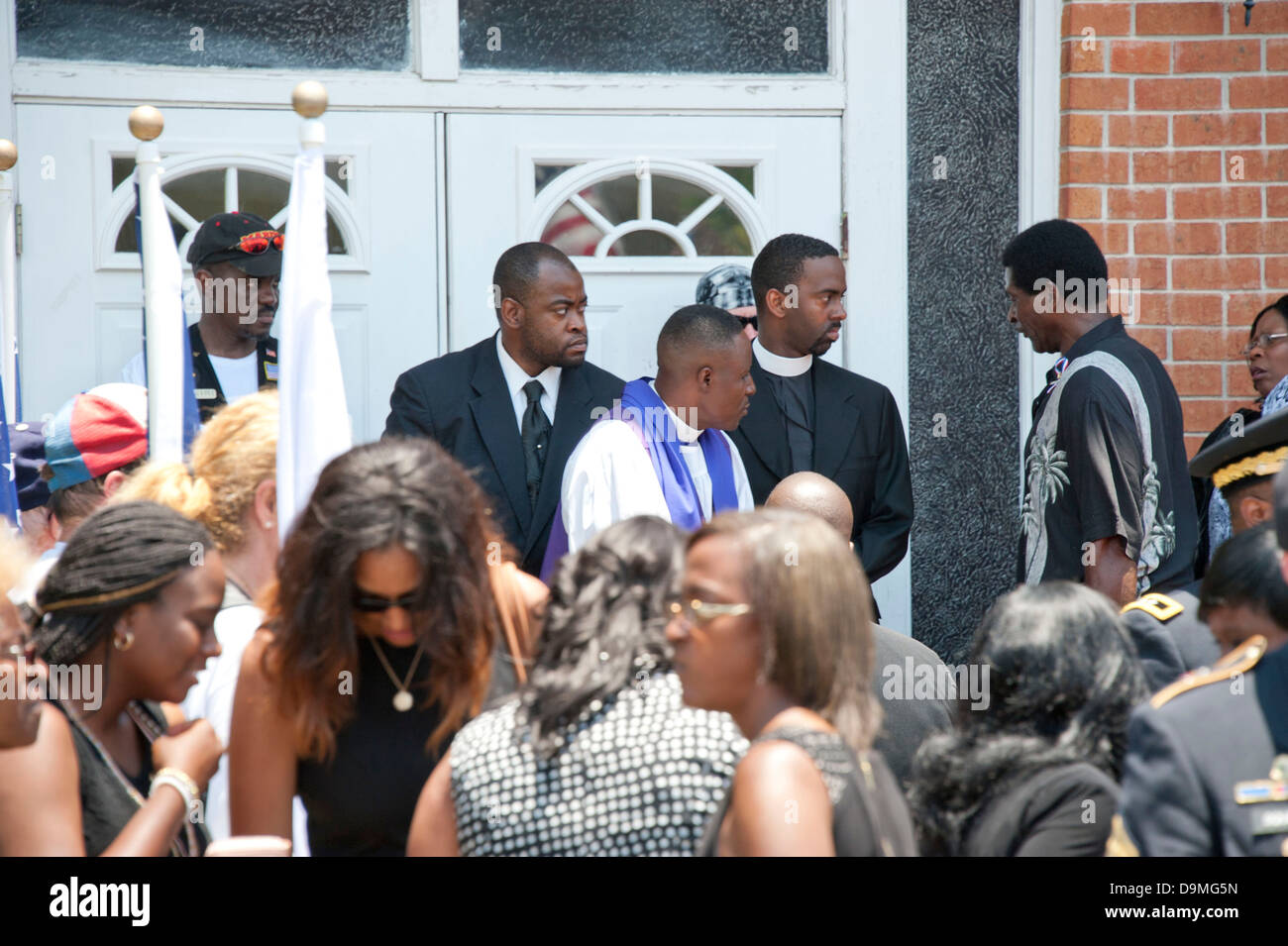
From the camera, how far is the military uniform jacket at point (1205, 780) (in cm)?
216

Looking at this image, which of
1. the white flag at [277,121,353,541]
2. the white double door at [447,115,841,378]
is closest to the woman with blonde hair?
the white flag at [277,121,353,541]

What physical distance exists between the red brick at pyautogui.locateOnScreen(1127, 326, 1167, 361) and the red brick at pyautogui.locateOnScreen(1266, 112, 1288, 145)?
792 millimetres

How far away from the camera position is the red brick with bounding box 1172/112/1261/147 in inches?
214

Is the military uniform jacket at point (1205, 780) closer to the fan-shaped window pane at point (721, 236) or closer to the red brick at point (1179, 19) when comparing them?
the fan-shaped window pane at point (721, 236)

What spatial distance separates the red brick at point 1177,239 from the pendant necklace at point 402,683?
363 cm

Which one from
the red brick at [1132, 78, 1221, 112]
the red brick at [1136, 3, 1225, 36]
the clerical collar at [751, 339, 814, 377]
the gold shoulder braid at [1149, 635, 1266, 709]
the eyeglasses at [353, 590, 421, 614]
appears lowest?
the gold shoulder braid at [1149, 635, 1266, 709]

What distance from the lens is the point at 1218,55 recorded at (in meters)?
5.43

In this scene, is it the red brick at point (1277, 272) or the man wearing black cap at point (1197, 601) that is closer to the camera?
the man wearing black cap at point (1197, 601)

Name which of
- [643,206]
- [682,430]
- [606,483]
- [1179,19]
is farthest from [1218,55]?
[606,483]

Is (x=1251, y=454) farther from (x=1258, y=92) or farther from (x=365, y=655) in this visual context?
(x=1258, y=92)

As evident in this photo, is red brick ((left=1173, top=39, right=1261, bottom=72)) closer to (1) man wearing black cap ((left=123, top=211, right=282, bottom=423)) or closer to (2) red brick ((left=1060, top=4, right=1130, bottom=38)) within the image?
(2) red brick ((left=1060, top=4, right=1130, bottom=38))

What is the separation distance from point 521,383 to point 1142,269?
230 cm

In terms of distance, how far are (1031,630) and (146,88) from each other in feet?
12.8

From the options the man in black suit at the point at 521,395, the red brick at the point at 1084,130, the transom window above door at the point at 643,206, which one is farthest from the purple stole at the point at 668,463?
the red brick at the point at 1084,130
